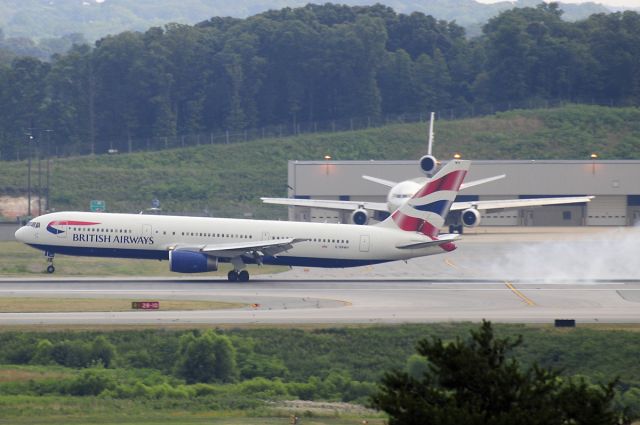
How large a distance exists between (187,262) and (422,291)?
12942 millimetres

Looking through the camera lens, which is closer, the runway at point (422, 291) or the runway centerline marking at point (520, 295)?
the runway at point (422, 291)

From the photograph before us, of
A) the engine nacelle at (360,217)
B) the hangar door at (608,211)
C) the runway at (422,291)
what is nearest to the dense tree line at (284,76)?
the hangar door at (608,211)

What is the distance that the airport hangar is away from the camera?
387 ft

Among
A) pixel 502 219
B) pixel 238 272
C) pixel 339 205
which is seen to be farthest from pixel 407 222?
pixel 502 219

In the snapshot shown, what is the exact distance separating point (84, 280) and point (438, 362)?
51.9 meters

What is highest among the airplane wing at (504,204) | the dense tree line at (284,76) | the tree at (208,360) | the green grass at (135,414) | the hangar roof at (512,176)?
the dense tree line at (284,76)

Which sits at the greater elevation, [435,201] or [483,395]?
[435,201]

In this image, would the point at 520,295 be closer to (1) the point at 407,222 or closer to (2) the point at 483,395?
(1) the point at 407,222

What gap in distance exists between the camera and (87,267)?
3083 inches

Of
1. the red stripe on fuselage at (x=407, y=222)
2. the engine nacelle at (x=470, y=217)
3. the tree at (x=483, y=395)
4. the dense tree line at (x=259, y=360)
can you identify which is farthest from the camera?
the engine nacelle at (x=470, y=217)

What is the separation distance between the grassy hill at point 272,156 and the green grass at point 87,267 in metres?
39.0

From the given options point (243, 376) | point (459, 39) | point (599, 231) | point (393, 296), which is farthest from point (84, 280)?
point (459, 39)

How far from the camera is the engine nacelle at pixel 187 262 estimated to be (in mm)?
67188

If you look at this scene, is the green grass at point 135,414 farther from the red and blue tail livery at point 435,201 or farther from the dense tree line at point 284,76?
the dense tree line at point 284,76
